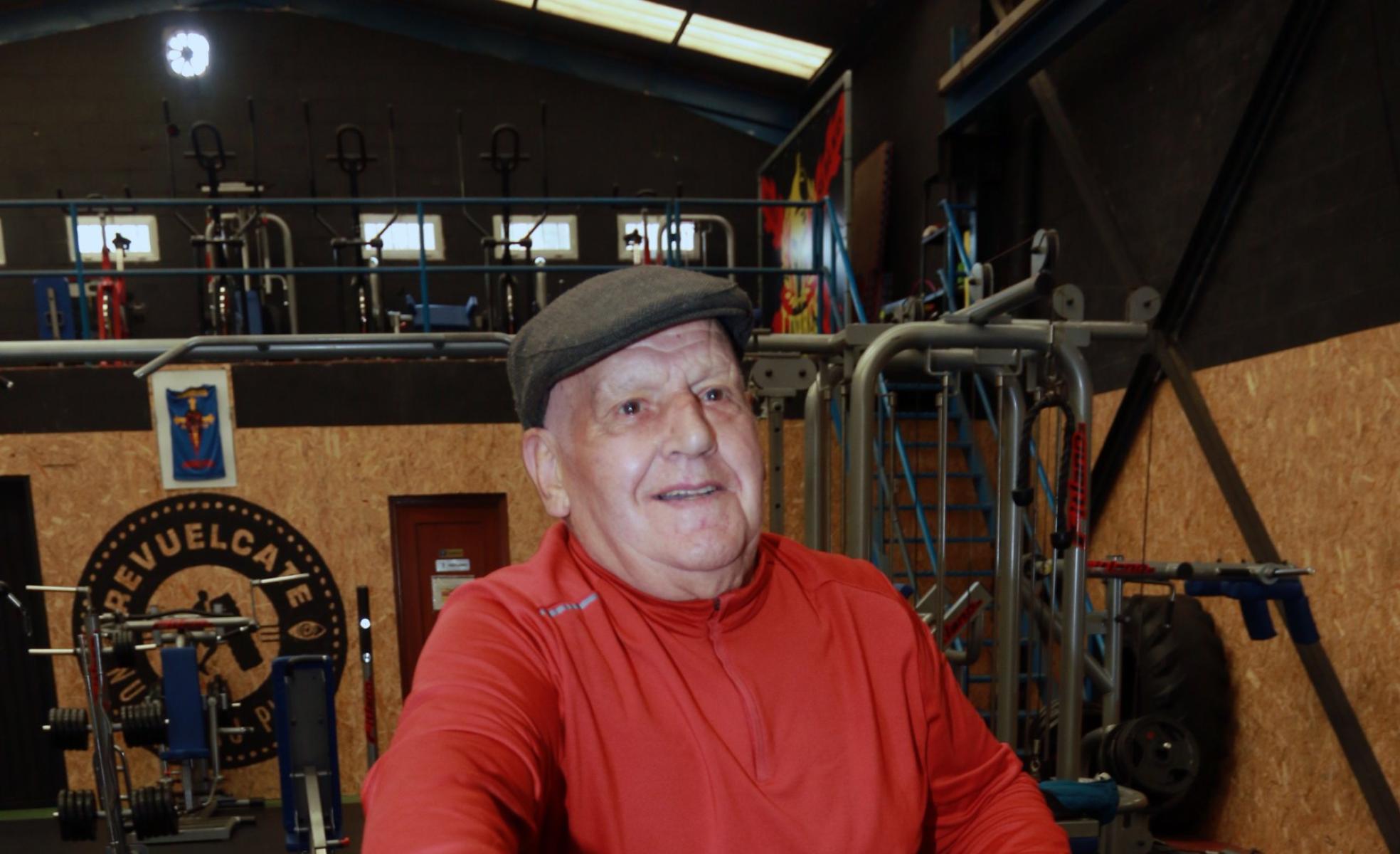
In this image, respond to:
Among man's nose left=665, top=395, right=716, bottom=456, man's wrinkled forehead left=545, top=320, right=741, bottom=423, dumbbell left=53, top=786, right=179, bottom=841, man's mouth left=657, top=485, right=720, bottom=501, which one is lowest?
dumbbell left=53, top=786, right=179, bottom=841

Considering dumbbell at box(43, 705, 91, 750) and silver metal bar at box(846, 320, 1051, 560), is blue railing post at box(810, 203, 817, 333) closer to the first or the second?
silver metal bar at box(846, 320, 1051, 560)

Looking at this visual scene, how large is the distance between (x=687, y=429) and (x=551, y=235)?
7.58 metres

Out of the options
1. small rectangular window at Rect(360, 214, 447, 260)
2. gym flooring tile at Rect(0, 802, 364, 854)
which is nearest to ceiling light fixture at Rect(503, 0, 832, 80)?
small rectangular window at Rect(360, 214, 447, 260)

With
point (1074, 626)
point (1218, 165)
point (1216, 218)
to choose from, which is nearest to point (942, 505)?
point (1074, 626)

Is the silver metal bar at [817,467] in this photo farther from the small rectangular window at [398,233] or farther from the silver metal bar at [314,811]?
the small rectangular window at [398,233]

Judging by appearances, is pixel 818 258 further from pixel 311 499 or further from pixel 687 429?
pixel 687 429

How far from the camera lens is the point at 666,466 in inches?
36.9

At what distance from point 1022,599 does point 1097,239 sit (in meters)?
2.21

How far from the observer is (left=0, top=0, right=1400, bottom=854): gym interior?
8.93ft

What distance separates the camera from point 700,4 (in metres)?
7.09

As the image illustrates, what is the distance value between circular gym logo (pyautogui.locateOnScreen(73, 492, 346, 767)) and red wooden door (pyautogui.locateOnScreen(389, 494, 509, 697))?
453 mm

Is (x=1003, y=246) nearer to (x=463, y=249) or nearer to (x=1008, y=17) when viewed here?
(x=1008, y=17)

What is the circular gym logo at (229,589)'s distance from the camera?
4.59m

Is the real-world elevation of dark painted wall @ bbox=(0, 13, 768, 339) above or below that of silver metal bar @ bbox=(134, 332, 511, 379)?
above
